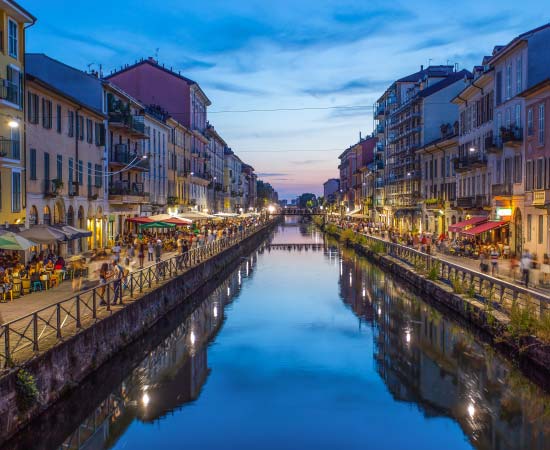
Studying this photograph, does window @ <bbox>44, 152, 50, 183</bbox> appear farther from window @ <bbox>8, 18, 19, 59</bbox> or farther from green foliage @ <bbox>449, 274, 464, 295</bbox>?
green foliage @ <bbox>449, 274, 464, 295</bbox>

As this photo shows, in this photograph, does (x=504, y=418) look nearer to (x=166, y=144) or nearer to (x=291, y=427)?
(x=291, y=427)

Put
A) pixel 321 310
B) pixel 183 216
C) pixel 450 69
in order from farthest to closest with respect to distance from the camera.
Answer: pixel 450 69
pixel 183 216
pixel 321 310

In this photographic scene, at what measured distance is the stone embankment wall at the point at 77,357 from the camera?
1162cm

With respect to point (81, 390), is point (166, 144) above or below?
above

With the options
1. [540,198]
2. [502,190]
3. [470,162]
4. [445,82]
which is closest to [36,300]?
[540,198]

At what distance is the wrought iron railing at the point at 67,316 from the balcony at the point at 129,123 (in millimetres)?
16920

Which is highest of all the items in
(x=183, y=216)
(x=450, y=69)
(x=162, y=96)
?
(x=450, y=69)

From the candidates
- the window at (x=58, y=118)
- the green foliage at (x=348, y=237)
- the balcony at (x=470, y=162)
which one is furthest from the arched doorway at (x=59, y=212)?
the green foliage at (x=348, y=237)

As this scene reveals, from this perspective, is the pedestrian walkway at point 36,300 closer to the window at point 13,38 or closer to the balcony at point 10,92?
the balcony at point 10,92

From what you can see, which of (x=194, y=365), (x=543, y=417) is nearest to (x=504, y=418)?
(x=543, y=417)

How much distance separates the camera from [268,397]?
16.4 metres

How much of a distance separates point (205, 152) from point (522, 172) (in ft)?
176

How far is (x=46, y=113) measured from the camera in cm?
3020

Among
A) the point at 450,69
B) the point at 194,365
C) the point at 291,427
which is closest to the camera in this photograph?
the point at 291,427
